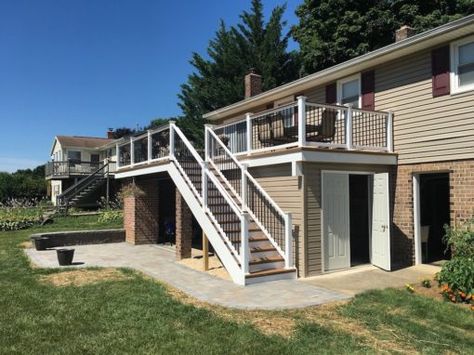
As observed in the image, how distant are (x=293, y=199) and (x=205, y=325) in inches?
172

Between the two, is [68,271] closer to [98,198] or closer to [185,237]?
[185,237]

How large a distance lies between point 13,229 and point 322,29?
1920cm

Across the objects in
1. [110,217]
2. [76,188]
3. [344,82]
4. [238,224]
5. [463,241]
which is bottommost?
[110,217]

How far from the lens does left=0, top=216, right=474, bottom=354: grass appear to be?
5191mm

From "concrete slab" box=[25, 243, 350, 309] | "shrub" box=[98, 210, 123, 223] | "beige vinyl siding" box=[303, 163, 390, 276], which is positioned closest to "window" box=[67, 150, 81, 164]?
"shrub" box=[98, 210, 123, 223]

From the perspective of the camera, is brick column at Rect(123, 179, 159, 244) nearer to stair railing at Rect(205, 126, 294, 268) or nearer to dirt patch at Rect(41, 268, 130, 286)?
stair railing at Rect(205, 126, 294, 268)

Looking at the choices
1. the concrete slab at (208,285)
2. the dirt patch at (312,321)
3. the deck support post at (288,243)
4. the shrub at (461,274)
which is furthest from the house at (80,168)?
the shrub at (461,274)

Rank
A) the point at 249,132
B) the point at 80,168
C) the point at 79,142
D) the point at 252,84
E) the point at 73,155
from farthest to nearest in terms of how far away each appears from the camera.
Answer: the point at 79,142, the point at 73,155, the point at 80,168, the point at 252,84, the point at 249,132

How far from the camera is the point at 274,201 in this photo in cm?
1028

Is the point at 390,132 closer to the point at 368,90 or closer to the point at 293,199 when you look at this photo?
the point at 368,90

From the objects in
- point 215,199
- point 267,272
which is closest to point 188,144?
point 215,199

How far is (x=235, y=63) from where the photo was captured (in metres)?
28.8

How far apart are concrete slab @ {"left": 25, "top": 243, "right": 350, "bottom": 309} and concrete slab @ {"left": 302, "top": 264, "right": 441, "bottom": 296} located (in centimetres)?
37

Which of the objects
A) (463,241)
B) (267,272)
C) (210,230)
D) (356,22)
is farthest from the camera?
(356,22)
